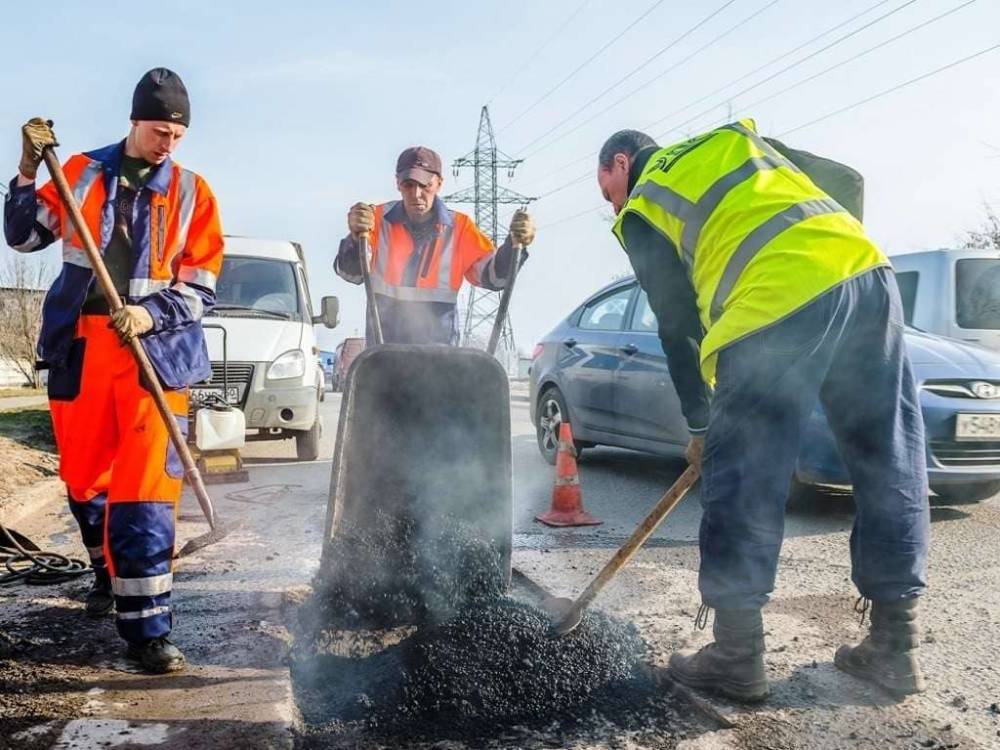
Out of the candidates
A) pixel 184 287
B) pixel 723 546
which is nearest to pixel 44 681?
pixel 184 287

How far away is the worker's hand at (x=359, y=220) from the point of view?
13.1 feet

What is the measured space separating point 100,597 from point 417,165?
245 cm

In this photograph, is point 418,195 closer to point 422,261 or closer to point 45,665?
point 422,261

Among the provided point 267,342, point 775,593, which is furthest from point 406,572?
point 267,342

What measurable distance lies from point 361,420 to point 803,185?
1938 millimetres

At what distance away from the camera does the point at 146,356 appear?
10.1 ft

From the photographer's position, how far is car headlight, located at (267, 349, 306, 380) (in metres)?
7.76

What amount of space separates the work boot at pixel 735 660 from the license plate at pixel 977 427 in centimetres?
307

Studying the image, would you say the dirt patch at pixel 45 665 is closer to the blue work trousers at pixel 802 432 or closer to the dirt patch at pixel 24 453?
the blue work trousers at pixel 802 432

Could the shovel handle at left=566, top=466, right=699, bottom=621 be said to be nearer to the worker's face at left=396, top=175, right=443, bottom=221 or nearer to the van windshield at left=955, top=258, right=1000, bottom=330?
the worker's face at left=396, top=175, right=443, bottom=221

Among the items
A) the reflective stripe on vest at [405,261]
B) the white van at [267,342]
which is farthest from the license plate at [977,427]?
the white van at [267,342]

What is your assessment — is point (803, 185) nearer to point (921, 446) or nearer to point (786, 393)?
point (786, 393)

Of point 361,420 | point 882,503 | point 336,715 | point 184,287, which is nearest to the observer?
point 336,715

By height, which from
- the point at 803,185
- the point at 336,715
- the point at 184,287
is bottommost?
the point at 336,715
